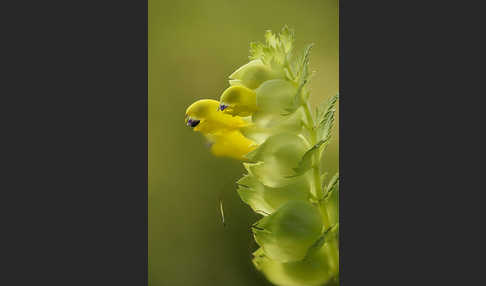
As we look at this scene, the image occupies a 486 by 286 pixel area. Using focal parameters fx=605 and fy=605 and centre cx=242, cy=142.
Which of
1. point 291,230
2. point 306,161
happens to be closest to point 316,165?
point 306,161

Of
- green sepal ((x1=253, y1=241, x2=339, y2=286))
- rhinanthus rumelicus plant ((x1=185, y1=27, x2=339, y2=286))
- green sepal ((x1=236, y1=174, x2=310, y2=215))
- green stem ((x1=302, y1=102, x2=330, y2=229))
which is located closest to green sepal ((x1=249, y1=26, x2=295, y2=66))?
rhinanthus rumelicus plant ((x1=185, y1=27, x2=339, y2=286))

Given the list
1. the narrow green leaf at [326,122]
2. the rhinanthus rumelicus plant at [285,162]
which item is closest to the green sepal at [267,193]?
the rhinanthus rumelicus plant at [285,162]

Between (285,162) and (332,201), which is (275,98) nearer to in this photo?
(285,162)

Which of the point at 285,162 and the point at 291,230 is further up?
the point at 285,162

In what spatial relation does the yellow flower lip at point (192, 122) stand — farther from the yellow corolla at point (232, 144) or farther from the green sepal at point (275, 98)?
the green sepal at point (275, 98)
